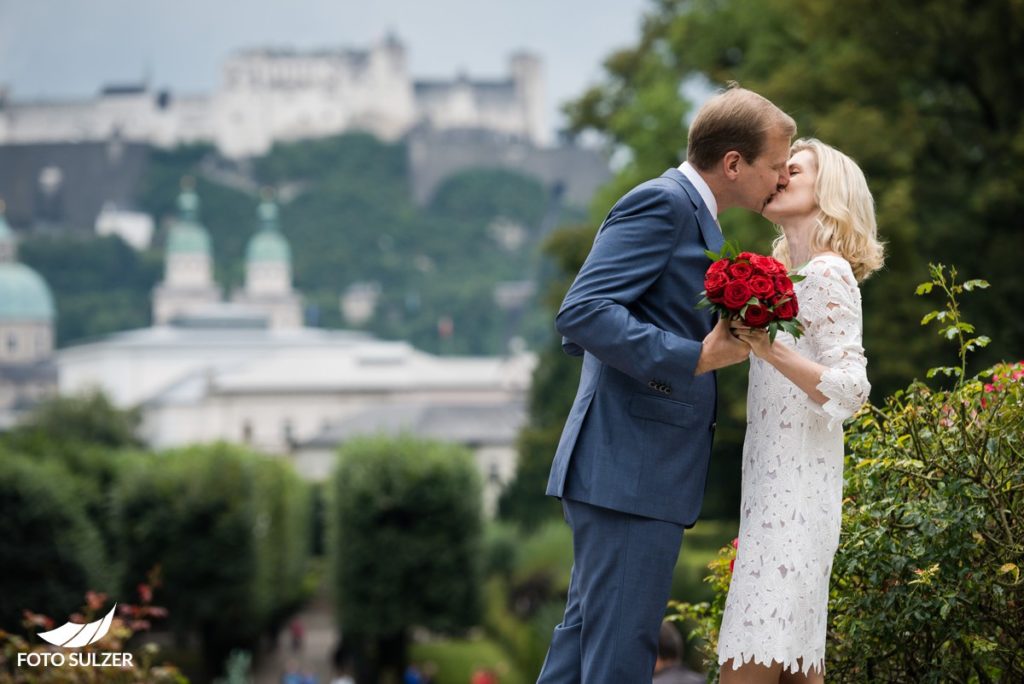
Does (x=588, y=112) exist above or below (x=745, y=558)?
above

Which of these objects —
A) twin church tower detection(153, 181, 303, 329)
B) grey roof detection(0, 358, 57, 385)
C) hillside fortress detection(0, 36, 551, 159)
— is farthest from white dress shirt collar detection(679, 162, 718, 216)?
hillside fortress detection(0, 36, 551, 159)

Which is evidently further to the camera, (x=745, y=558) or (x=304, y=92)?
(x=304, y=92)

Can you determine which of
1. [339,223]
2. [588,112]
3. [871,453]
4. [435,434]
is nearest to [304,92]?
[339,223]

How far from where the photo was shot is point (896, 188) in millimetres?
20047

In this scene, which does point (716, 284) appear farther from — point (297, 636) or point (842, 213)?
point (297, 636)

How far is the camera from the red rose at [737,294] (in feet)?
13.1

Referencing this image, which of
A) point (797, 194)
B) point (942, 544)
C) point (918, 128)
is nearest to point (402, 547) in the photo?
point (918, 128)

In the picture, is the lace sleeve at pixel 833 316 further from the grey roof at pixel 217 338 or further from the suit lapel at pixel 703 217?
the grey roof at pixel 217 338

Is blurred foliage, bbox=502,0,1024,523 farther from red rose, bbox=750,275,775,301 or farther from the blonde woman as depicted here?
red rose, bbox=750,275,775,301

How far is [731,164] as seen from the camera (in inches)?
171

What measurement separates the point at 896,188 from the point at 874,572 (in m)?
15.9

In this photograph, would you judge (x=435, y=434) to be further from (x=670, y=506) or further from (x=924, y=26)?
(x=670, y=506)

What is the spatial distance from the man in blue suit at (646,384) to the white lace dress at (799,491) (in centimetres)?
17

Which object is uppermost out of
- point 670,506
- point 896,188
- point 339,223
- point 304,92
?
point 304,92
